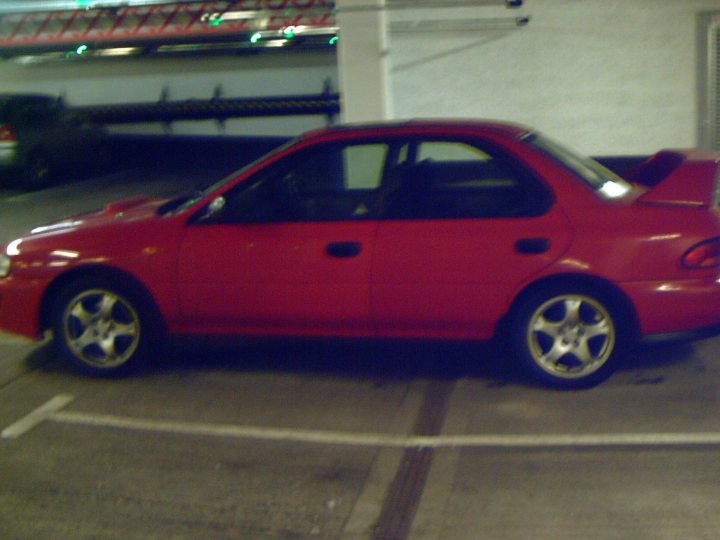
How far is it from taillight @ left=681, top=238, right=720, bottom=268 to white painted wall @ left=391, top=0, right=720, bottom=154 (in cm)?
505

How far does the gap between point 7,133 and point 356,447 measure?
1206 centimetres

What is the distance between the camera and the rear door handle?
5844 mm

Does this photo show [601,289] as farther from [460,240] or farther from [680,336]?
[460,240]

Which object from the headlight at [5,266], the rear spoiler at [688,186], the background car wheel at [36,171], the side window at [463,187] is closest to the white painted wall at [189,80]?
the background car wheel at [36,171]

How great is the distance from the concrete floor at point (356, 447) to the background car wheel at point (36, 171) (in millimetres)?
9434

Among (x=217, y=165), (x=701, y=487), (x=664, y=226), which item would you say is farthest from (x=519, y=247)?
(x=217, y=165)

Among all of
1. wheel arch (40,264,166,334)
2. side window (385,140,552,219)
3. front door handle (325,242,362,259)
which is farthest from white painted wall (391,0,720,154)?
wheel arch (40,264,166,334)

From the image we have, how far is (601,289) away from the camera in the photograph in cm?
588

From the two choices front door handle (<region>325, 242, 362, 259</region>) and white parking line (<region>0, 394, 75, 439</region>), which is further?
front door handle (<region>325, 242, 362, 259</region>)

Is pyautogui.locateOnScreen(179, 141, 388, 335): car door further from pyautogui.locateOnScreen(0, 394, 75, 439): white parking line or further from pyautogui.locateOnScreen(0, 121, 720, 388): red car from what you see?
pyautogui.locateOnScreen(0, 394, 75, 439): white parking line

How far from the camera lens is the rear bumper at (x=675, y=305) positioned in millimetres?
5797

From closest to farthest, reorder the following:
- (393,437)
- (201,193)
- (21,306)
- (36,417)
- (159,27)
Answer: (393,437) → (36,417) → (21,306) → (201,193) → (159,27)

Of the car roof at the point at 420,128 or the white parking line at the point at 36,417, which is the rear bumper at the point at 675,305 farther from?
the white parking line at the point at 36,417

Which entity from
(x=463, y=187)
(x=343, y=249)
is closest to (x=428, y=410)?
(x=343, y=249)
